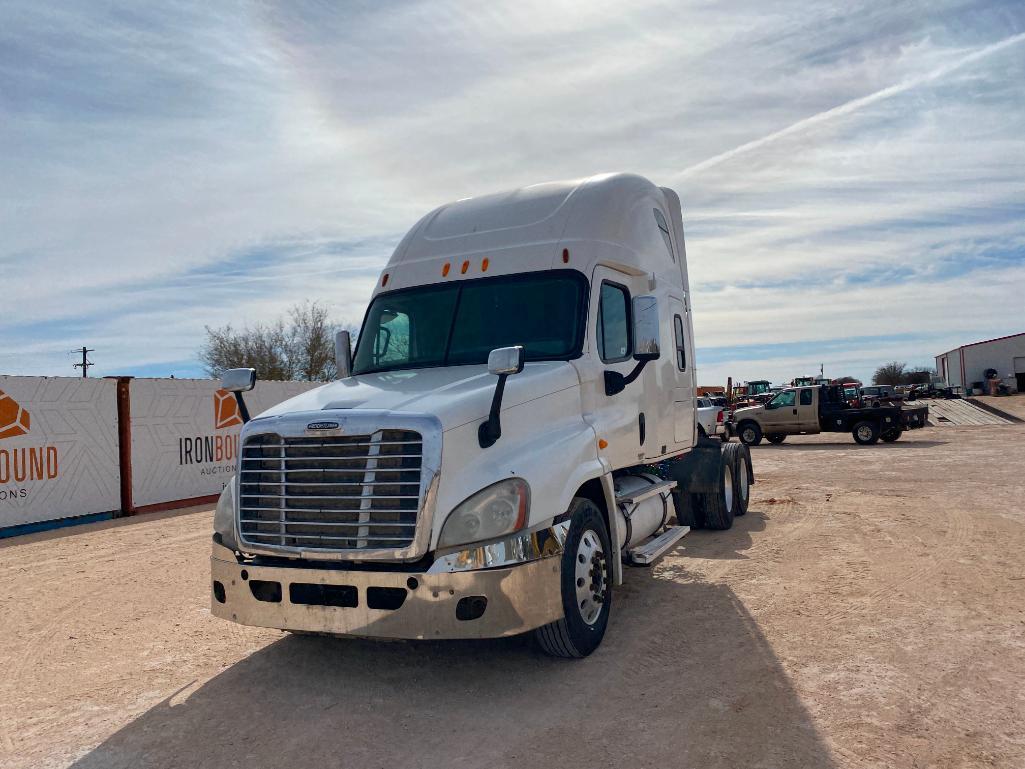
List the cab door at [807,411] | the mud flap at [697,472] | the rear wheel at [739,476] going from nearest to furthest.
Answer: the mud flap at [697,472]
the rear wheel at [739,476]
the cab door at [807,411]

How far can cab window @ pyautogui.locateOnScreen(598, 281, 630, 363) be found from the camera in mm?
5918

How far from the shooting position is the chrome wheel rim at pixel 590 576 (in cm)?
496

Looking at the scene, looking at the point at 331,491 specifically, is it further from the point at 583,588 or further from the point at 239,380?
the point at 583,588

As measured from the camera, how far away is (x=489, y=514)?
4.36m

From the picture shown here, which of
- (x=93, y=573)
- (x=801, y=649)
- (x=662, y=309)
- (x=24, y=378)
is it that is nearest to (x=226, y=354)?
(x=24, y=378)

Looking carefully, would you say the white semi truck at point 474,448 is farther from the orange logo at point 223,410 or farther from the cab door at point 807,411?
the cab door at point 807,411

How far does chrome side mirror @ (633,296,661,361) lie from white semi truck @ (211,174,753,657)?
0.01 metres

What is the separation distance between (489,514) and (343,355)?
9.03 feet

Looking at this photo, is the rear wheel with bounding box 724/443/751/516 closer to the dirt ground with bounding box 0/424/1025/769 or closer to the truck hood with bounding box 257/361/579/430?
the dirt ground with bounding box 0/424/1025/769

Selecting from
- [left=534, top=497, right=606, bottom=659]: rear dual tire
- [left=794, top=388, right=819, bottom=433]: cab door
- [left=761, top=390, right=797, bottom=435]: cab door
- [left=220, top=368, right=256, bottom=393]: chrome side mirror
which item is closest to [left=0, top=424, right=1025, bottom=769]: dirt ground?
[left=534, top=497, right=606, bottom=659]: rear dual tire

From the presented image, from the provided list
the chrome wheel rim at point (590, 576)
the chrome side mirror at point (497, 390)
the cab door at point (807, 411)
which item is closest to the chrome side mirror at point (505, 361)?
the chrome side mirror at point (497, 390)

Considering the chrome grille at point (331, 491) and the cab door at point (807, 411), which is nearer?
the chrome grille at point (331, 491)

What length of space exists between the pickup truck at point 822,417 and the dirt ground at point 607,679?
18065 millimetres

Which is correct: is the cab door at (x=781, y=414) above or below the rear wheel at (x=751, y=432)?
above
